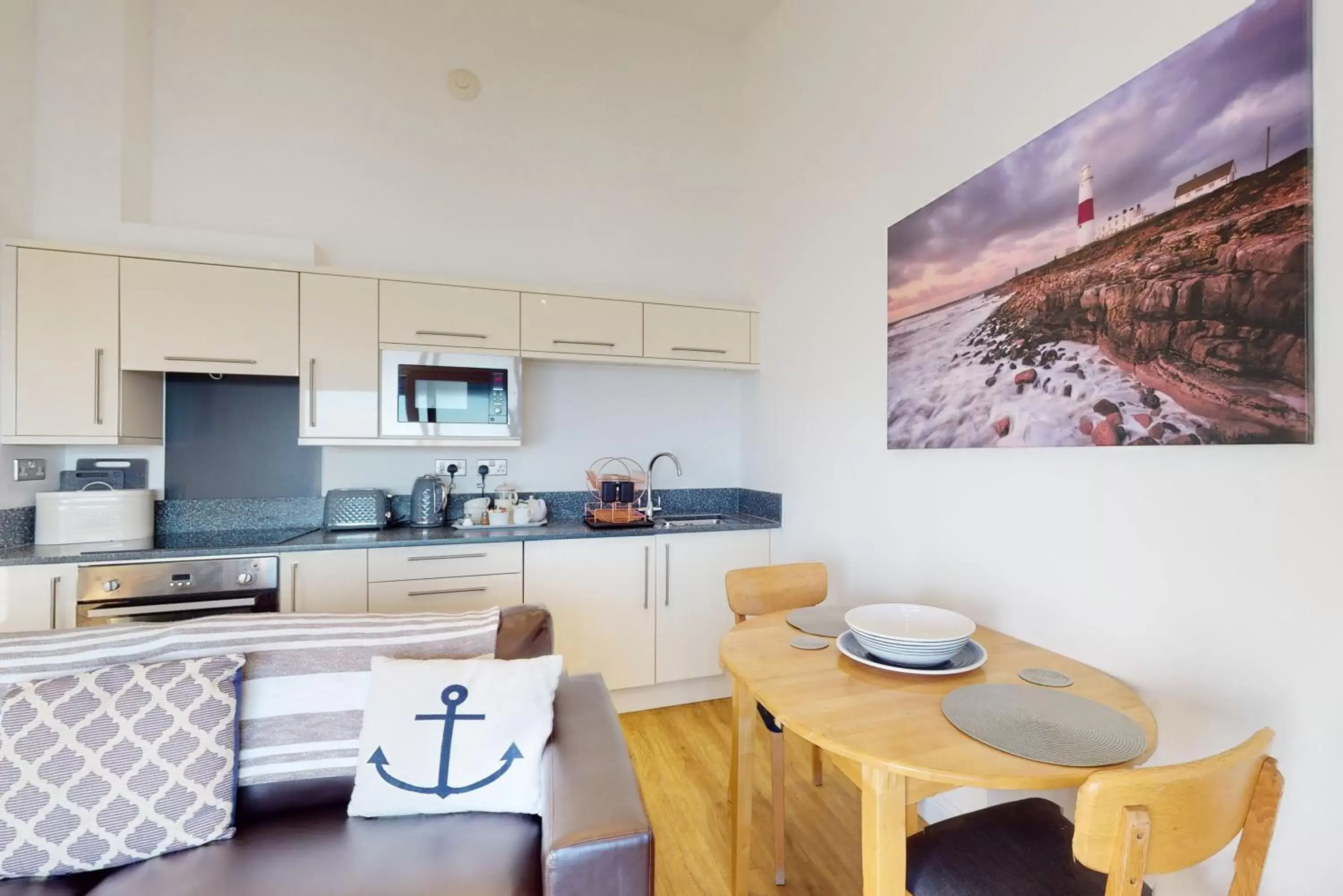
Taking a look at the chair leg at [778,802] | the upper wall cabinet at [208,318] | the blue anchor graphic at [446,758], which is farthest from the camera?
the upper wall cabinet at [208,318]

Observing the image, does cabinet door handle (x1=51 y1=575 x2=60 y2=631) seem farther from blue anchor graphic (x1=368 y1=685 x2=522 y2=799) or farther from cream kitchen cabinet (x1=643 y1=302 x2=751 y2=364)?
cream kitchen cabinet (x1=643 y1=302 x2=751 y2=364)

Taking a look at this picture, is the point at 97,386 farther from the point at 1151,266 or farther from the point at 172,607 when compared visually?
the point at 1151,266

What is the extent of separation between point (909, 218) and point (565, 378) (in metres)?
1.87

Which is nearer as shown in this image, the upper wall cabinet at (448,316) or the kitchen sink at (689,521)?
the upper wall cabinet at (448,316)

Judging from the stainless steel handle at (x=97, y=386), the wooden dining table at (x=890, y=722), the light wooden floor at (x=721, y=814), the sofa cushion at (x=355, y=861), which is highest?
the stainless steel handle at (x=97, y=386)

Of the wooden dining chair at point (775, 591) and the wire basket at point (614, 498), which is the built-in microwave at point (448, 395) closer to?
the wire basket at point (614, 498)

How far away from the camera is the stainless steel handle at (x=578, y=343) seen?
2.77m

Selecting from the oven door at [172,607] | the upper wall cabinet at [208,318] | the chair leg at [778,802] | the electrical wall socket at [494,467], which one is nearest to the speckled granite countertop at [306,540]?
the oven door at [172,607]

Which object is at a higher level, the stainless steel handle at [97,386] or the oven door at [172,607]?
the stainless steel handle at [97,386]

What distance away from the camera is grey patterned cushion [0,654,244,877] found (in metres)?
Answer: 1.02

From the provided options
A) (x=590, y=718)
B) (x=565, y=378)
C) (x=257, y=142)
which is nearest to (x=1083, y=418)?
(x=590, y=718)

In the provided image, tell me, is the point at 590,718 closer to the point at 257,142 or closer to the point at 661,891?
the point at 661,891

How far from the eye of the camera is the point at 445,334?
2.60m

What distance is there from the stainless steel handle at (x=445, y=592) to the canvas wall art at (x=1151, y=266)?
197 cm
